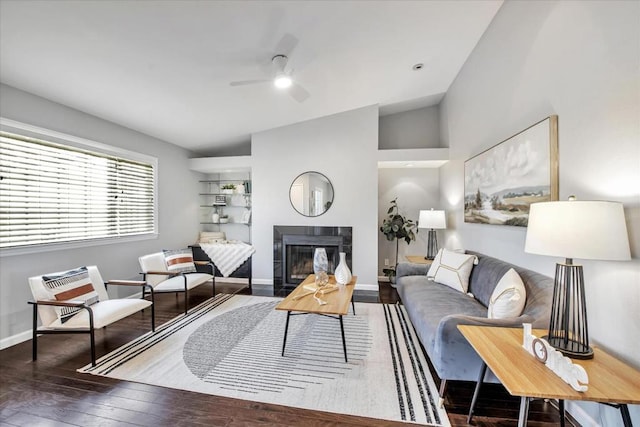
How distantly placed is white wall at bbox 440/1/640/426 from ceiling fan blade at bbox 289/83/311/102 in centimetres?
214

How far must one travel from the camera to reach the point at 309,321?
314cm

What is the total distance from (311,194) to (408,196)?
186 centimetres

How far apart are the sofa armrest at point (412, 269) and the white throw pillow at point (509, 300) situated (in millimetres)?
1499

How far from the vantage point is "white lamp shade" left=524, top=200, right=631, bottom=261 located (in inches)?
47.2

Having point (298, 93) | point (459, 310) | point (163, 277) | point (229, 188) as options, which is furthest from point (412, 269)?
point (229, 188)

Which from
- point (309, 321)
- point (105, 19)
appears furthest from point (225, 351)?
point (105, 19)

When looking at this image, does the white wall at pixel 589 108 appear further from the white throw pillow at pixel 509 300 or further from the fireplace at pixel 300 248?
the fireplace at pixel 300 248

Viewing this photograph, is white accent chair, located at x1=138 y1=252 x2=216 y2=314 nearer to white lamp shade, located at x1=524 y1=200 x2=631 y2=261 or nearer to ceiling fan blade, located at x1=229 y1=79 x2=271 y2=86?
ceiling fan blade, located at x1=229 y1=79 x2=271 y2=86

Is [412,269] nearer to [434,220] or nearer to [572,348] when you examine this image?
[434,220]

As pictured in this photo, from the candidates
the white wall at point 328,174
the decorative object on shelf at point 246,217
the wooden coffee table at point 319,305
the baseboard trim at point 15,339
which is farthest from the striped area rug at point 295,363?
the decorative object on shelf at point 246,217

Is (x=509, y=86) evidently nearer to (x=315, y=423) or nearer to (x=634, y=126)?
(x=634, y=126)

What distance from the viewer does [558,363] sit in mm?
A: 1171

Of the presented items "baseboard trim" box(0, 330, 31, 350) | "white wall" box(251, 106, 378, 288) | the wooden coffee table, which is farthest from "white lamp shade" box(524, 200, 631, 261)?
"baseboard trim" box(0, 330, 31, 350)

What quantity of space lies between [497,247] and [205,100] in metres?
3.71
